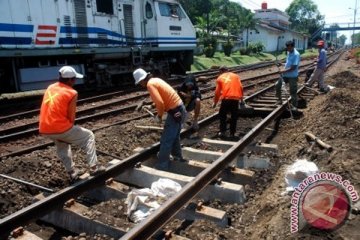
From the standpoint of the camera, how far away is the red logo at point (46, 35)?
13.1 m

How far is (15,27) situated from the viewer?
12.4 m

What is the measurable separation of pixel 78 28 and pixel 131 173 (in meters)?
10.3

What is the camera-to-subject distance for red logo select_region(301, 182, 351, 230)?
3.32 meters

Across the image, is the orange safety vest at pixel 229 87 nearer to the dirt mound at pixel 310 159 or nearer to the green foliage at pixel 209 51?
the dirt mound at pixel 310 159

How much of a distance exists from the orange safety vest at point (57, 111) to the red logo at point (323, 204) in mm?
3094

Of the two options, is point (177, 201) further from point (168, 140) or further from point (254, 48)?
point (254, 48)

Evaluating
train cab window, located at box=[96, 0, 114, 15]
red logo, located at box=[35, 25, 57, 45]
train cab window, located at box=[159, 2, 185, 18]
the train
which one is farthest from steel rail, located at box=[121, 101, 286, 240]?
train cab window, located at box=[159, 2, 185, 18]

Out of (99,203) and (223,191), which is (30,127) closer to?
(99,203)

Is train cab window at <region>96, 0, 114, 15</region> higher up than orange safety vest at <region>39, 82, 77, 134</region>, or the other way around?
train cab window at <region>96, 0, 114, 15</region>

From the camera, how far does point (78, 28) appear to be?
14.5 metres

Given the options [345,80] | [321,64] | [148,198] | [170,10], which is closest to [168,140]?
[148,198]

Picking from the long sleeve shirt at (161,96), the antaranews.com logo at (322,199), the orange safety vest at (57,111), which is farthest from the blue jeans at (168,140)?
the antaranews.com logo at (322,199)

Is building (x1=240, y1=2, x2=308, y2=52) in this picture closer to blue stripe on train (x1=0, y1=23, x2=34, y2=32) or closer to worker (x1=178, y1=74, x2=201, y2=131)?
blue stripe on train (x1=0, y1=23, x2=34, y2=32)

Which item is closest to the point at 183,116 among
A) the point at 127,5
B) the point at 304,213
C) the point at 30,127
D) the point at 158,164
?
the point at 158,164
